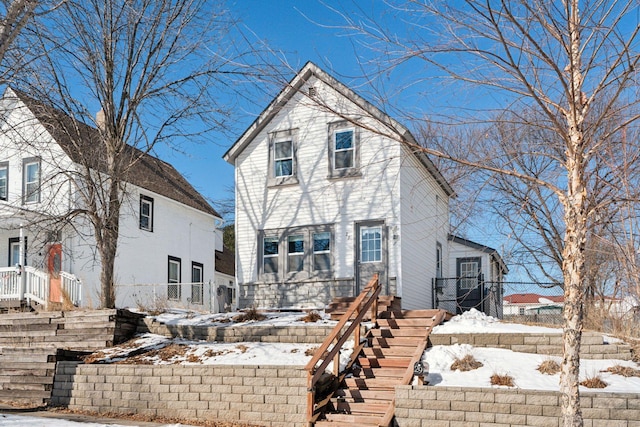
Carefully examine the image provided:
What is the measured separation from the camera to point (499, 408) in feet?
27.0

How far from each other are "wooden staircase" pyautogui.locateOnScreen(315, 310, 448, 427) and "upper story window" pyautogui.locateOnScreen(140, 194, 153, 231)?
42.2ft

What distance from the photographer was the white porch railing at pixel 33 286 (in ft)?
58.6

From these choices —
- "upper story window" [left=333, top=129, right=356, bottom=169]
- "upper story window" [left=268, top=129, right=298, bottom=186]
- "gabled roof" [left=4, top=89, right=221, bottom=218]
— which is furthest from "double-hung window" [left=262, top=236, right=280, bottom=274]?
"gabled roof" [left=4, top=89, right=221, bottom=218]

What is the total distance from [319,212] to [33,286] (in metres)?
8.82

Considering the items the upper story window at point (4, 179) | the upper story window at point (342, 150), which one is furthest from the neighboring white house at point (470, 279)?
the upper story window at point (4, 179)

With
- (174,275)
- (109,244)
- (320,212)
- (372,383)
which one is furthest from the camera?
(174,275)

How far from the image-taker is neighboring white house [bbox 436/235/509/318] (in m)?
19.2

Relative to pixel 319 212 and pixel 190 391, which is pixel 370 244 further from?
pixel 190 391

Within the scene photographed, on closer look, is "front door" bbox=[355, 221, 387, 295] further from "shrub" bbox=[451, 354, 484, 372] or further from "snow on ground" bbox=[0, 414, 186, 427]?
"snow on ground" bbox=[0, 414, 186, 427]

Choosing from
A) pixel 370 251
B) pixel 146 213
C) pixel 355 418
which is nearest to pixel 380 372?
pixel 355 418

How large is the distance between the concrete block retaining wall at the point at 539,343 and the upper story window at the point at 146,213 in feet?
47.9

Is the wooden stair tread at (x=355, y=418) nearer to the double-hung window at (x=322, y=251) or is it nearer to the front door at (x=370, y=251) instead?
the front door at (x=370, y=251)

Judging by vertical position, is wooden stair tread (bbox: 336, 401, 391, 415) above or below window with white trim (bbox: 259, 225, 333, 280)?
below

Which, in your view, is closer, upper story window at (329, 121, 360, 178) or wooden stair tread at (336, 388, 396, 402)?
wooden stair tread at (336, 388, 396, 402)
